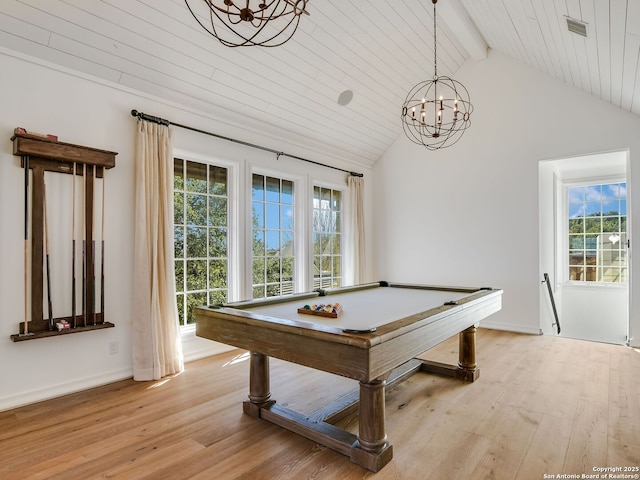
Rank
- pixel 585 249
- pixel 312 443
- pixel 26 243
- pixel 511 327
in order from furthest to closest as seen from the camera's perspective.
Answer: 1. pixel 585 249
2. pixel 511 327
3. pixel 26 243
4. pixel 312 443

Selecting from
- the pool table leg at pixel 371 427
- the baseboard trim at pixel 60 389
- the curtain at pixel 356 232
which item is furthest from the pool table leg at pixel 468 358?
the baseboard trim at pixel 60 389

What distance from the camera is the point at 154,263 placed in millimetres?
3328

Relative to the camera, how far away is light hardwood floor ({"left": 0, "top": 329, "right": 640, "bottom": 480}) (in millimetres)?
1953

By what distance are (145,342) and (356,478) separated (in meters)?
2.26

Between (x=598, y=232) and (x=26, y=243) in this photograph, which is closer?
(x=26, y=243)

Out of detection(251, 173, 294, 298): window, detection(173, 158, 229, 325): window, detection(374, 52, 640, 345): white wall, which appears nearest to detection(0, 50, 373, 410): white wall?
detection(173, 158, 229, 325): window

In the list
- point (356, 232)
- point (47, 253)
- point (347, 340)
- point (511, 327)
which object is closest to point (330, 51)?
point (356, 232)

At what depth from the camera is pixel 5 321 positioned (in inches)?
106

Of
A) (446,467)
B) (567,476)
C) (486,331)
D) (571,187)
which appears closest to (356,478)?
(446,467)

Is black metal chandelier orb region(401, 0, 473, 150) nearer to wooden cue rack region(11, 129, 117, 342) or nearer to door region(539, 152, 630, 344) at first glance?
door region(539, 152, 630, 344)

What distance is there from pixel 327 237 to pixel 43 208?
364 cm

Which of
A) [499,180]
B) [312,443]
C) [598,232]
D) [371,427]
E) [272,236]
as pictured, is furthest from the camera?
[598,232]

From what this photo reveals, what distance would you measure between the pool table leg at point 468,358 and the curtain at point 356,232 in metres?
2.69

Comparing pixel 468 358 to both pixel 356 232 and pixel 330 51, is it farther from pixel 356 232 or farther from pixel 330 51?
pixel 330 51
